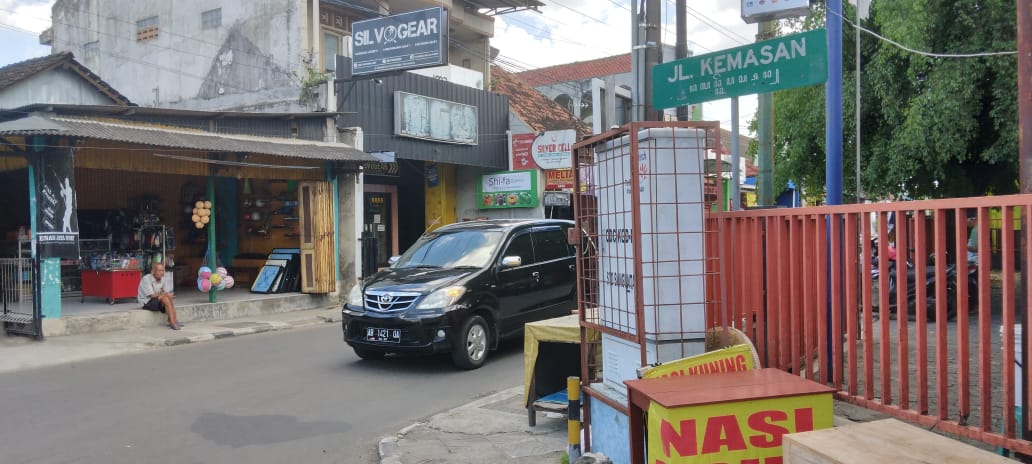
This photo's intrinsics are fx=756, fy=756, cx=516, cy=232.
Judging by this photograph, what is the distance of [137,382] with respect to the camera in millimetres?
8766

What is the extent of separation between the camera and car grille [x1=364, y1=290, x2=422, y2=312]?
8945mm

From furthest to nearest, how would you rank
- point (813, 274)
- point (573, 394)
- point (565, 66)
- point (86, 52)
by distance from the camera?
1. point (565, 66)
2. point (86, 52)
3. point (573, 394)
4. point (813, 274)

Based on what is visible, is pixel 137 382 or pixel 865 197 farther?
pixel 865 197

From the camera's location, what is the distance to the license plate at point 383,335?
8875 millimetres

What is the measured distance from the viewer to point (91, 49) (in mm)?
23234

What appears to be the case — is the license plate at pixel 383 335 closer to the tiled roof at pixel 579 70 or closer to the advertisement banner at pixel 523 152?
the advertisement banner at pixel 523 152

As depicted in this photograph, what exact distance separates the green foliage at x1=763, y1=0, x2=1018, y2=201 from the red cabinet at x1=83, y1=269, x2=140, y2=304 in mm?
12242

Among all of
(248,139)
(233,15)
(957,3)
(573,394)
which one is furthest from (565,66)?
(573,394)

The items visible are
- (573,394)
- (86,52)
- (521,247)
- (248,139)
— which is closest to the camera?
(573,394)

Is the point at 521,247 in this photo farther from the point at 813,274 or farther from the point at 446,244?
the point at 813,274

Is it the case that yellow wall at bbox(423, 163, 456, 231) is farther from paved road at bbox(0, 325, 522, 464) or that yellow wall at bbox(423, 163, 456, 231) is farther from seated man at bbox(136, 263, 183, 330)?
paved road at bbox(0, 325, 522, 464)

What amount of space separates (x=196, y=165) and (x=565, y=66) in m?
28.1

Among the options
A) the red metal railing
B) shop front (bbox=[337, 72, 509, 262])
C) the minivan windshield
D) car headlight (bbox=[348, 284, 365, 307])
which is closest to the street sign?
the red metal railing

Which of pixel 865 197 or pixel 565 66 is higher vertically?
pixel 565 66
